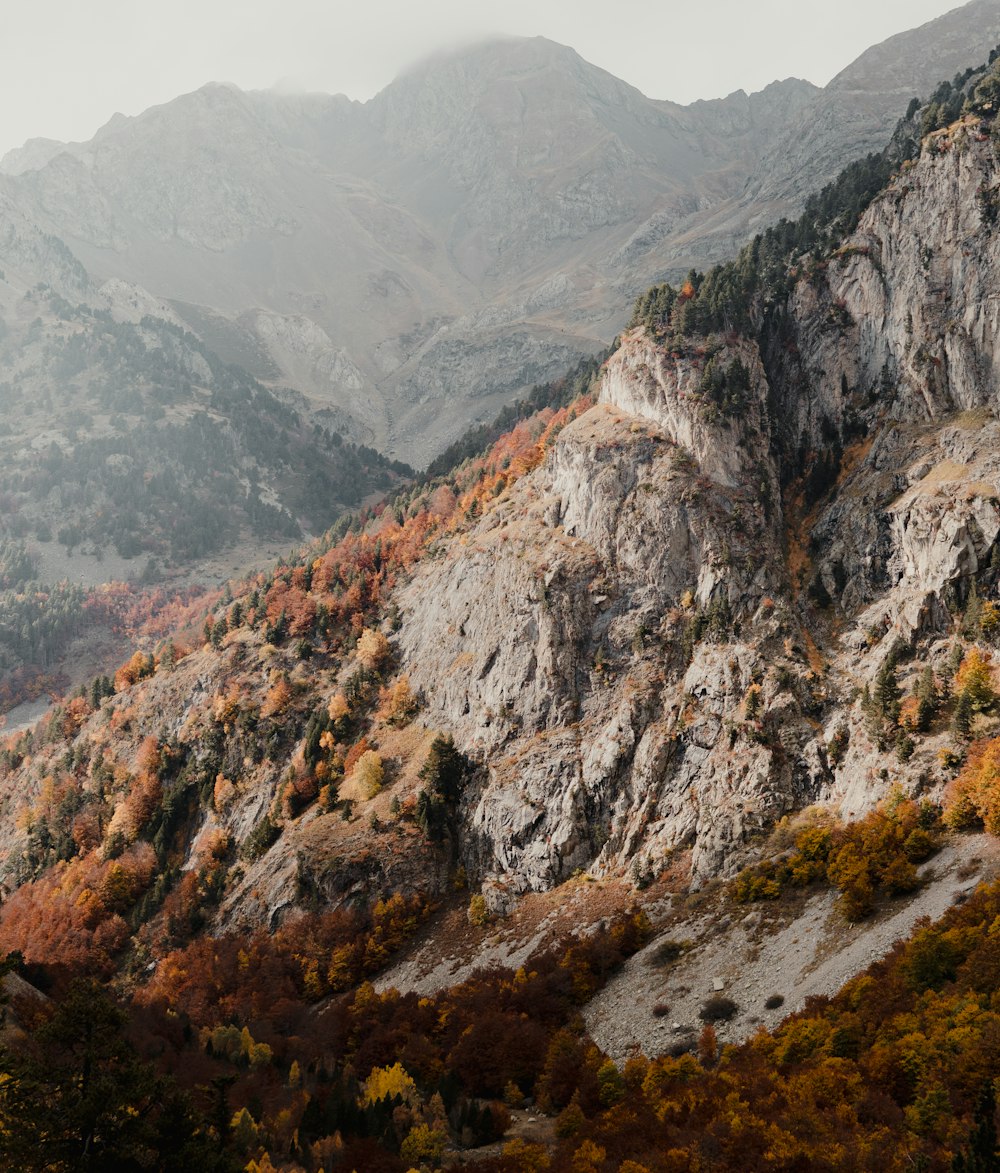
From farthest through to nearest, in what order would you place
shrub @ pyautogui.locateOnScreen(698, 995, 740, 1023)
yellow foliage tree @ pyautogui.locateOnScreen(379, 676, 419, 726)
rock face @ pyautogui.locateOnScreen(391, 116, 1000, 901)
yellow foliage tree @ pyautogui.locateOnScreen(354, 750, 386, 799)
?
yellow foliage tree @ pyautogui.locateOnScreen(379, 676, 419, 726)
yellow foliage tree @ pyautogui.locateOnScreen(354, 750, 386, 799)
rock face @ pyautogui.locateOnScreen(391, 116, 1000, 901)
shrub @ pyautogui.locateOnScreen(698, 995, 740, 1023)

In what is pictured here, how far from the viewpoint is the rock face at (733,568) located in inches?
3671

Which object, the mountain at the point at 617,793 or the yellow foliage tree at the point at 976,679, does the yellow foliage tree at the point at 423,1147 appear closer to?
the mountain at the point at 617,793

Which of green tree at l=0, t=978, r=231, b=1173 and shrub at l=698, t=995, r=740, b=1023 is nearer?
green tree at l=0, t=978, r=231, b=1173

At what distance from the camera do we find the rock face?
3671 inches

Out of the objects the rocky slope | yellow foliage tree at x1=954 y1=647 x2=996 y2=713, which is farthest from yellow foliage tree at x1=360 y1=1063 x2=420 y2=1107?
yellow foliage tree at x1=954 y1=647 x2=996 y2=713

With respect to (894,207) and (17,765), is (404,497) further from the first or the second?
(894,207)

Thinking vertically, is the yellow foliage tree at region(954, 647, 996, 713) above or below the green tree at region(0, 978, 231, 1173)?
below

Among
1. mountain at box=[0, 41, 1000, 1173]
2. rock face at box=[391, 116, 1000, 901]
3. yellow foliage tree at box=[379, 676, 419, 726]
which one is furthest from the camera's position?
yellow foliage tree at box=[379, 676, 419, 726]

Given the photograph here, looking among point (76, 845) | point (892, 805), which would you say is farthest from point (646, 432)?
point (76, 845)

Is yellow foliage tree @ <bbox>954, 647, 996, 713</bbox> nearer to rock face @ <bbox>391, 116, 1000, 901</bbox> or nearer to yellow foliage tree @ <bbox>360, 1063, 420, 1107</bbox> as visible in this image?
rock face @ <bbox>391, 116, 1000, 901</bbox>

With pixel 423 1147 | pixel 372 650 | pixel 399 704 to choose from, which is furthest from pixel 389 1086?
pixel 372 650

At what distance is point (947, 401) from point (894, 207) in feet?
137

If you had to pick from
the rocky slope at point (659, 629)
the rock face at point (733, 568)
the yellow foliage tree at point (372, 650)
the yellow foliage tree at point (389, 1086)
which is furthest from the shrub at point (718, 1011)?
the yellow foliage tree at point (372, 650)

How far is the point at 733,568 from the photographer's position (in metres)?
111
